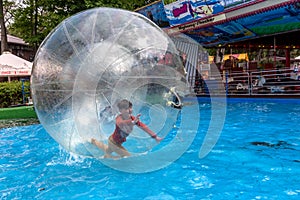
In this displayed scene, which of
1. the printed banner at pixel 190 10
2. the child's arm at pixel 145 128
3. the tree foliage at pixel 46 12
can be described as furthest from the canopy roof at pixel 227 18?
the child's arm at pixel 145 128

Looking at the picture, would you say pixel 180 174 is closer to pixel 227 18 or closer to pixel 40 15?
pixel 227 18

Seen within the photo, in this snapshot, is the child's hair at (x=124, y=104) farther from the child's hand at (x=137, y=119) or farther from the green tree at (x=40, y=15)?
the green tree at (x=40, y=15)

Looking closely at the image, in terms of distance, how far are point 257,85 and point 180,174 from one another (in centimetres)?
993

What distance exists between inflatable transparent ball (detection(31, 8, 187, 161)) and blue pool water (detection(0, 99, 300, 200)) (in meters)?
0.61

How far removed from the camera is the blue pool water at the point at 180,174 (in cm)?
375

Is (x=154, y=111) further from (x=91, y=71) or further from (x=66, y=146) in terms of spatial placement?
(x=66, y=146)

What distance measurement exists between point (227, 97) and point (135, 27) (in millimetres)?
10051

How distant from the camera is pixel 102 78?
325 centimetres

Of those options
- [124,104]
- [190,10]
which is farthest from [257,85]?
[124,104]

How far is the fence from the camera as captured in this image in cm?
1177

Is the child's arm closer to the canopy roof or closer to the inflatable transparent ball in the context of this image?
the inflatable transparent ball

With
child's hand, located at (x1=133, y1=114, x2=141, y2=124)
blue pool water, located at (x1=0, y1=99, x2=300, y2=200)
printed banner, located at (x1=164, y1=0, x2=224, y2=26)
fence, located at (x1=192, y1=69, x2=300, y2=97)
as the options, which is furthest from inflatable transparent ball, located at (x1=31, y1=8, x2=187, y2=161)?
fence, located at (x1=192, y1=69, x2=300, y2=97)

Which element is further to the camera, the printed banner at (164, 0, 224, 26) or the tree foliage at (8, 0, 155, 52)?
the tree foliage at (8, 0, 155, 52)

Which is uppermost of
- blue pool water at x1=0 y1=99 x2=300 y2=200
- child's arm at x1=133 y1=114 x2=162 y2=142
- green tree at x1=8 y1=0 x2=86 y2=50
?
green tree at x1=8 y1=0 x2=86 y2=50
